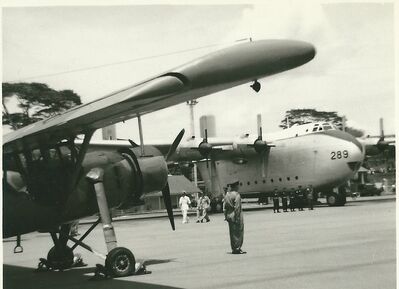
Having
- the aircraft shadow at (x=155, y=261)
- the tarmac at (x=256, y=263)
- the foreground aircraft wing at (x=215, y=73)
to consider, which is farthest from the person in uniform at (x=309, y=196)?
the foreground aircraft wing at (x=215, y=73)

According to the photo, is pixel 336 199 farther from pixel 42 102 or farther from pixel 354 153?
pixel 42 102

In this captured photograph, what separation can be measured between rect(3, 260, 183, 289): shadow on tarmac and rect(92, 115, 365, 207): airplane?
1632cm

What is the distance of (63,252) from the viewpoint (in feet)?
38.5

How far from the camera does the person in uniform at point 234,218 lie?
12.4 meters

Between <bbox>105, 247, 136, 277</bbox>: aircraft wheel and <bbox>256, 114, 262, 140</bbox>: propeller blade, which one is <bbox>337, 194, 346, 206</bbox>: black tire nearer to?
<bbox>256, 114, 262, 140</bbox>: propeller blade

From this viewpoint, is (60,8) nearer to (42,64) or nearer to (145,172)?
(42,64)

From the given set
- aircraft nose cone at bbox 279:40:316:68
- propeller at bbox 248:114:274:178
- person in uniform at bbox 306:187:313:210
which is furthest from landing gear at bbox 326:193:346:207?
aircraft nose cone at bbox 279:40:316:68

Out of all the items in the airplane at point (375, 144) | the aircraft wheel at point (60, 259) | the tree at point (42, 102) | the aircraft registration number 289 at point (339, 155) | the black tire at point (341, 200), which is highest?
the tree at point (42, 102)

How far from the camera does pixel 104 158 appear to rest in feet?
33.1

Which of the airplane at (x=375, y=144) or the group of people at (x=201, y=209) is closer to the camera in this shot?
the group of people at (x=201, y=209)

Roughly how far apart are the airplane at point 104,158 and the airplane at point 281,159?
17537 mm

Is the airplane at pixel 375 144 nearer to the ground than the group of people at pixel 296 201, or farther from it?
farther from it

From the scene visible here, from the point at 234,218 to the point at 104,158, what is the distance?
400 centimetres

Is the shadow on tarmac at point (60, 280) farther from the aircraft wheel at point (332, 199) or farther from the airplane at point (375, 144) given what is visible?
the airplane at point (375, 144)
